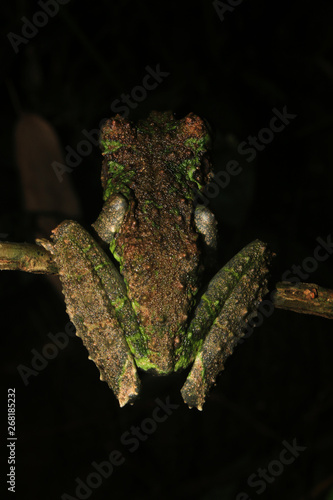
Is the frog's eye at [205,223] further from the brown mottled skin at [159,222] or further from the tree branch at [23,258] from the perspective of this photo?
the tree branch at [23,258]

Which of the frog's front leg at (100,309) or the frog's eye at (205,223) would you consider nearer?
the frog's front leg at (100,309)

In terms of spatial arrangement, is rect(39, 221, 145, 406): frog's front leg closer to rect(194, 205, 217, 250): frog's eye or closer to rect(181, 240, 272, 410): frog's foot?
rect(181, 240, 272, 410): frog's foot

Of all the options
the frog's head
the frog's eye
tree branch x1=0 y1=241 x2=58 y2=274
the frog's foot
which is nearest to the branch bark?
tree branch x1=0 y1=241 x2=58 y2=274

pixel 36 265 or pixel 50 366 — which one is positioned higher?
pixel 36 265

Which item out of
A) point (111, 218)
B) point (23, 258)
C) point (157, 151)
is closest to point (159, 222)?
point (111, 218)

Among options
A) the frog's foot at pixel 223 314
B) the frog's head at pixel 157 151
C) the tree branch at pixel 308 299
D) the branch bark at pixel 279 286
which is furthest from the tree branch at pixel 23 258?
the tree branch at pixel 308 299

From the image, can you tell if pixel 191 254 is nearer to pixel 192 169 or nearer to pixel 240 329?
pixel 240 329

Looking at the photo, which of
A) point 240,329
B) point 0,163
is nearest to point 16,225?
point 0,163
